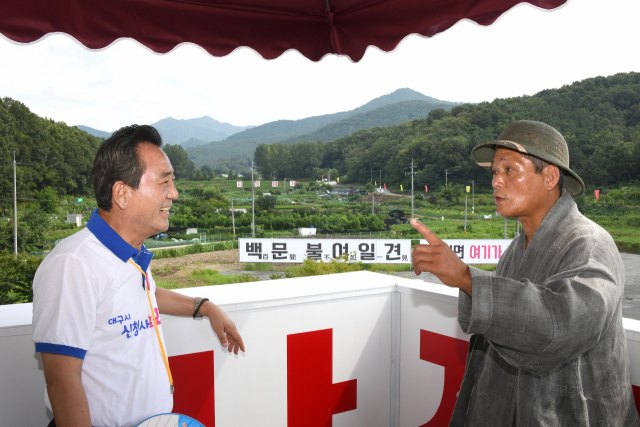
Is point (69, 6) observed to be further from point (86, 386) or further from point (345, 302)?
point (345, 302)

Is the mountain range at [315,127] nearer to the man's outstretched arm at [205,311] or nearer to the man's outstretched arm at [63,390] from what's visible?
the man's outstretched arm at [205,311]

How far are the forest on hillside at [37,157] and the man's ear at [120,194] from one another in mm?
36360

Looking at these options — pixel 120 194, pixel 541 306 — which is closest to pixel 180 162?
pixel 120 194

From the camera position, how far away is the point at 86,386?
2.67 feet

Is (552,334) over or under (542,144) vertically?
under

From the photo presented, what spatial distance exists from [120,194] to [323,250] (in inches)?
1543

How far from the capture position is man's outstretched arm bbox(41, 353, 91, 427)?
73 centimetres

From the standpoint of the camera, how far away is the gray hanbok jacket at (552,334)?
65 cm

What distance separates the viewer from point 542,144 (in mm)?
925

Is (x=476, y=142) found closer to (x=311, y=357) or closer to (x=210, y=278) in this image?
(x=210, y=278)

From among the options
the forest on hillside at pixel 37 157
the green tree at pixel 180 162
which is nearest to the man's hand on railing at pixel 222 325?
the forest on hillside at pixel 37 157

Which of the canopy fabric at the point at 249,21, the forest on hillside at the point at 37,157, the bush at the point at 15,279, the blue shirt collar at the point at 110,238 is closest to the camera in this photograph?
the blue shirt collar at the point at 110,238

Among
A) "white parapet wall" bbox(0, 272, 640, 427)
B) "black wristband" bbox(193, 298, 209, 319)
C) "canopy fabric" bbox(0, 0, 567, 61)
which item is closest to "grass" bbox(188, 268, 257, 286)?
"white parapet wall" bbox(0, 272, 640, 427)

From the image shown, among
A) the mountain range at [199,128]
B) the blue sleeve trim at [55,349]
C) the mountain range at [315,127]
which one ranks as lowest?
the blue sleeve trim at [55,349]
